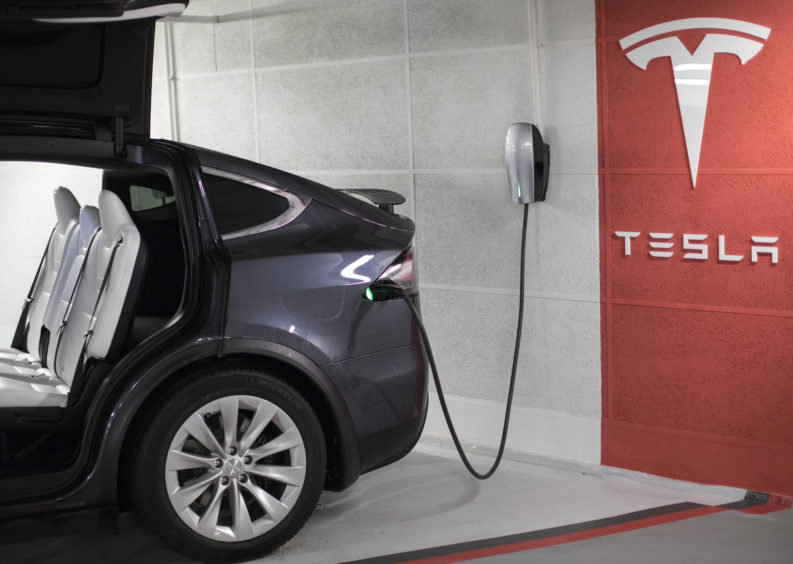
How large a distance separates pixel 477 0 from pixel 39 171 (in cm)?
339

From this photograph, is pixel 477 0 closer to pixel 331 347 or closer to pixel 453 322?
pixel 453 322

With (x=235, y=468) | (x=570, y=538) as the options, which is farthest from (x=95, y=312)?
(x=570, y=538)

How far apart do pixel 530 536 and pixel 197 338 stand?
1.43 meters

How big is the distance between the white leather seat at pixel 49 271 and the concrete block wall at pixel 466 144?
133 centimetres

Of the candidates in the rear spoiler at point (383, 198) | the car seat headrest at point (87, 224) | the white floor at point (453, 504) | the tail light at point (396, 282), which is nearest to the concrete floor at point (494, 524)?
the white floor at point (453, 504)

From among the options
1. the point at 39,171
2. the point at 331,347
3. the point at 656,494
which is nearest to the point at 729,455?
the point at 656,494

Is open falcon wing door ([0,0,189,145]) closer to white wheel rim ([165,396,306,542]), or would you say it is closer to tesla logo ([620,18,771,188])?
white wheel rim ([165,396,306,542])

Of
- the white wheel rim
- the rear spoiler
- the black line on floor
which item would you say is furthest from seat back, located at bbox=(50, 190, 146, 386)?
the black line on floor

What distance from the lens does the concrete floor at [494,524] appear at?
3.36m

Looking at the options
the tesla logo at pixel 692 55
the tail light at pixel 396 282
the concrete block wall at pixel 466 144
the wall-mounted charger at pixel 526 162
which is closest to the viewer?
the tail light at pixel 396 282

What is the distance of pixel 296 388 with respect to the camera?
132 inches

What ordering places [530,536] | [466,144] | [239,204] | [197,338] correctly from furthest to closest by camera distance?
[466,144] → [530,536] → [239,204] → [197,338]

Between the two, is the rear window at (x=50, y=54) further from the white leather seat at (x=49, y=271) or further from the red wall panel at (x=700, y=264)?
the red wall panel at (x=700, y=264)

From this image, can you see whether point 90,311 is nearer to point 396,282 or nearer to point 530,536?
point 396,282
